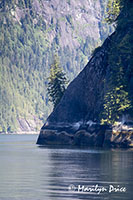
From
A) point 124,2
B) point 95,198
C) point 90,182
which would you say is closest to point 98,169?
point 90,182

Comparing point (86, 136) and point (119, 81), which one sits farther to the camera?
point (86, 136)

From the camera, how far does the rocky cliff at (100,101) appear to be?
99.8m

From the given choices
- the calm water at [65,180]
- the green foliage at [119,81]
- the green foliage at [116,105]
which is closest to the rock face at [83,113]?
the green foliage at [116,105]

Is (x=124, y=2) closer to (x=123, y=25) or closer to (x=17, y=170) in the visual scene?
(x=123, y=25)

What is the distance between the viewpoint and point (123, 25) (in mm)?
108188

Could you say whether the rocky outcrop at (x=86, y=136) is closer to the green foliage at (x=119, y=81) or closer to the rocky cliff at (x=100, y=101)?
the rocky cliff at (x=100, y=101)

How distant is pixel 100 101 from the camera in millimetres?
108375

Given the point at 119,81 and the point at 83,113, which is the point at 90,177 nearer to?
the point at 119,81

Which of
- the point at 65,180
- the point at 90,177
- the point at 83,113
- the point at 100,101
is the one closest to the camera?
the point at 65,180

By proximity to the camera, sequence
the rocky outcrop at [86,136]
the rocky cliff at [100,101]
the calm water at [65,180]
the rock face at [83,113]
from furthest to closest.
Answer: the rock face at [83,113]
the rocky cliff at [100,101]
the rocky outcrop at [86,136]
the calm water at [65,180]

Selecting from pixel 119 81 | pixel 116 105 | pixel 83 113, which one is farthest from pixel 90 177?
pixel 83 113

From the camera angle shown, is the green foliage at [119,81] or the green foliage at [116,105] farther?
the green foliage at [119,81]

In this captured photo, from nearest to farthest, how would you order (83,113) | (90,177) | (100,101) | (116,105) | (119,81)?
(90,177) → (116,105) → (119,81) → (100,101) → (83,113)

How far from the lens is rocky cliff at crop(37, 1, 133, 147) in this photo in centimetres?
9981
